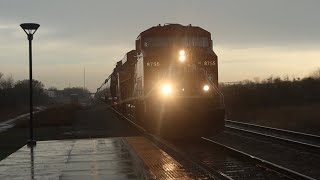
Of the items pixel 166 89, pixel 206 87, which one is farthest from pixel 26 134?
pixel 206 87

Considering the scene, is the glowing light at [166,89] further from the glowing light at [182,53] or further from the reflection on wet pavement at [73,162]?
the reflection on wet pavement at [73,162]

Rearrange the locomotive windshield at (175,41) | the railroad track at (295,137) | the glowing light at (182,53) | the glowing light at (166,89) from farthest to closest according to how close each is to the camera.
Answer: the locomotive windshield at (175,41)
the glowing light at (182,53)
the glowing light at (166,89)
the railroad track at (295,137)

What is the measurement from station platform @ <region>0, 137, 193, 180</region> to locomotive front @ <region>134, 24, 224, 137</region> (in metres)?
1.50

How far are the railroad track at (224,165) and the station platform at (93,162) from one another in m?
0.40

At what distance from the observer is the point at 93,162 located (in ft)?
38.2

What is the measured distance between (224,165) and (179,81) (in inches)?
211

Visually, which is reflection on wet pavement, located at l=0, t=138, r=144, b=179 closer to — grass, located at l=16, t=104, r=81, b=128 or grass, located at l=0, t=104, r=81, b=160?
grass, located at l=0, t=104, r=81, b=160

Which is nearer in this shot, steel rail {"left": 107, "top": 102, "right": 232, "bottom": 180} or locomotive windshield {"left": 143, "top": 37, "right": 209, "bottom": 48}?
steel rail {"left": 107, "top": 102, "right": 232, "bottom": 180}

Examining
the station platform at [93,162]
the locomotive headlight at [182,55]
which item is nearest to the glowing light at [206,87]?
the locomotive headlight at [182,55]

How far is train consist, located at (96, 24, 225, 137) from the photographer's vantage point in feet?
53.0

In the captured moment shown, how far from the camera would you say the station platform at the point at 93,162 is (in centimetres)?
991

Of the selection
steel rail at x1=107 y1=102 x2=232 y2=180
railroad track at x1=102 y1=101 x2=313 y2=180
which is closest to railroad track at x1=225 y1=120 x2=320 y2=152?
railroad track at x1=102 y1=101 x2=313 y2=180

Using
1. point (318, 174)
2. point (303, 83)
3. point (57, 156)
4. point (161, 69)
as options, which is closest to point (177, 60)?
point (161, 69)

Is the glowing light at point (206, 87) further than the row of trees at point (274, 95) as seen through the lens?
No
